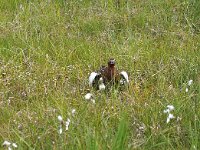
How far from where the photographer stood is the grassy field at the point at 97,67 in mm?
2213

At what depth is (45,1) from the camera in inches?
163

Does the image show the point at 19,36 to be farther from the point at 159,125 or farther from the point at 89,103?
the point at 159,125

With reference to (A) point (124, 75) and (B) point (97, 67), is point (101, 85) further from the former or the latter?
(B) point (97, 67)

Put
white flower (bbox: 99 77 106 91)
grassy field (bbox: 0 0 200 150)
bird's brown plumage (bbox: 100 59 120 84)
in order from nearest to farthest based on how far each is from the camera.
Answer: grassy field (bbox: 0 0 200 150)
white flower (bbox: 99 77 106 91)
bird's brown plumage (bbox: 100 59 120 84)

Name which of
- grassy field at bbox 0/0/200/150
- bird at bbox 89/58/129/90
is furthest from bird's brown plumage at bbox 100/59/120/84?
grassy field at bbox 0/0/200/150

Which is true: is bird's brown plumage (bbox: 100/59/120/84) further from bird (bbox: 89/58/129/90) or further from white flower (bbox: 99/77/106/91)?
white flower (bbox: 99/77/106/91)

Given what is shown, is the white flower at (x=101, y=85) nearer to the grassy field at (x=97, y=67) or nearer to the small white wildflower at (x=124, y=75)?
the grassy field at (x=97, y=67)

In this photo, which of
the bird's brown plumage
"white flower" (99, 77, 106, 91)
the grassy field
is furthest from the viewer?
the bird's brown plumage

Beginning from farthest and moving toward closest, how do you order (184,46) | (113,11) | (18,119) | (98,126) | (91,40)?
(113,11) < (91,40) < (184,46) < (18,119) < (98,126)

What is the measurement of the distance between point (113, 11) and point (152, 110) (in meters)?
1.70

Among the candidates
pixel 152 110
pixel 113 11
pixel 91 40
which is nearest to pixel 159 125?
pixel 152 110

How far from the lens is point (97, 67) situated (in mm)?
3152

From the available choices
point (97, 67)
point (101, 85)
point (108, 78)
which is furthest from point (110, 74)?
point (97, 67)

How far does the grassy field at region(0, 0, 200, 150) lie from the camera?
2.21 metres
